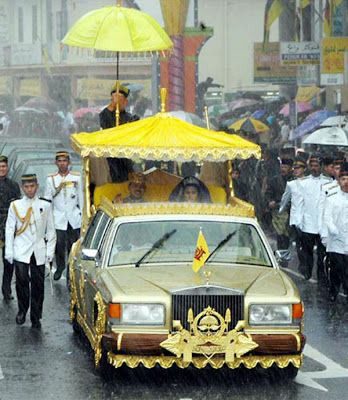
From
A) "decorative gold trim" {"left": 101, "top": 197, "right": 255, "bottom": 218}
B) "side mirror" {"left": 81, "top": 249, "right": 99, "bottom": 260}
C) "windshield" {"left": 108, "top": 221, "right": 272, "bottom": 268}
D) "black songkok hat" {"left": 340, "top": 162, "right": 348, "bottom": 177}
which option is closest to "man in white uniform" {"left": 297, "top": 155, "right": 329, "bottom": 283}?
"black songkok hat" {"left": 340, "top": 162, "right": 348, "bottom": 177}

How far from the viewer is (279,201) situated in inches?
810

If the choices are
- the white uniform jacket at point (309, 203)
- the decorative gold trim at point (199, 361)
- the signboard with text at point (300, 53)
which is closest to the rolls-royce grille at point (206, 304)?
the decorative gold trim at point (199, 361)

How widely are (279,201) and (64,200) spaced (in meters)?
4.39

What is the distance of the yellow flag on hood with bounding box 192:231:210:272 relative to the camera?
11070 millimetres

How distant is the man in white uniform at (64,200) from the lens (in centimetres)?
1744

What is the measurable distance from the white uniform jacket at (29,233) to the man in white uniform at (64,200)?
3.50 meters

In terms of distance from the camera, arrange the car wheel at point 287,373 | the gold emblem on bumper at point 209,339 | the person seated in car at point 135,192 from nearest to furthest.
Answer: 1. the gold emblem on bumper at point 209,339
2. the car wheel at point 287,373
3. the person seated in car at point 135,192

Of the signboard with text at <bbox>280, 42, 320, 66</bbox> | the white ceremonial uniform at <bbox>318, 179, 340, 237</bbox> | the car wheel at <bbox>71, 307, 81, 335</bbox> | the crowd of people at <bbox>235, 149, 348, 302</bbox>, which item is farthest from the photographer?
the signboard with text at <bbox>280, 42, 320, 66</bbox>

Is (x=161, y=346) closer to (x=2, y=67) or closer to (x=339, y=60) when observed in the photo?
(x=339, y=60)

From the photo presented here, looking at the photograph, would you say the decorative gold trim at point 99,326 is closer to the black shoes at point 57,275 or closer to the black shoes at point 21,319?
the black shoes at point 21,319

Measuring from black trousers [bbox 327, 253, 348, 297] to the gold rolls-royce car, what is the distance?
3.91 metres

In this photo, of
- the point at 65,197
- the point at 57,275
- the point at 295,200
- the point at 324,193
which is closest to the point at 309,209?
the point at 295,200

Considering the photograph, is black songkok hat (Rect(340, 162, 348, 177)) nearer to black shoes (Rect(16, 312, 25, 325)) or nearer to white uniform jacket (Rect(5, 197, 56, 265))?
white uniform jacket (Rect(5, 197, 56, 265))

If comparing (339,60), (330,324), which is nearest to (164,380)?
(330,324)
